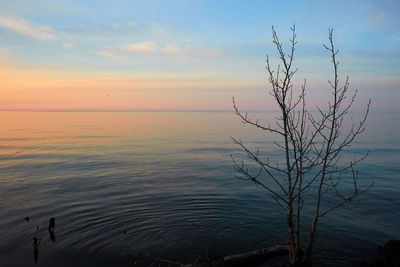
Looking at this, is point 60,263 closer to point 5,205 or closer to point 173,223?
point 173,223

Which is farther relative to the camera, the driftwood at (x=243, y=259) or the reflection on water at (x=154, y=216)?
the reflection on water at (x=154, y=216)

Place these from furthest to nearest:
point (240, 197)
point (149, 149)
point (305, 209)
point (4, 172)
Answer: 1. point (149, 149)
2. point (4, 172)
3. point (240, 197)
4. point (305, 209)

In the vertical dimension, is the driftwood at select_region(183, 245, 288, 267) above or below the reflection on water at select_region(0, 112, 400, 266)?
above

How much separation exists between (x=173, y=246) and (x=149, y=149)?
30.1 meters

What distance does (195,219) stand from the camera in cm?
1437

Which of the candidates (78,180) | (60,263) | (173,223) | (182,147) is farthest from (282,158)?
(60,263)

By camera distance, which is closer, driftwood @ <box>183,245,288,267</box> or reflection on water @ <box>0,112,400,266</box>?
driftwood @ <box>183,245,288,267</box>

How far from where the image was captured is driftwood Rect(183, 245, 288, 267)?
873cm

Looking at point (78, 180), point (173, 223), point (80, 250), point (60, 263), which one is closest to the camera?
point (60, 263)

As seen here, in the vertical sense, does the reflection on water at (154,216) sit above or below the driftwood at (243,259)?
below

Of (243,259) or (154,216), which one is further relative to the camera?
(154,216)

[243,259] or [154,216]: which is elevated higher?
[243,259]

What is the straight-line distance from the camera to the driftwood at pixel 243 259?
873cm

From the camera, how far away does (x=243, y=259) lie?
31.1ft
